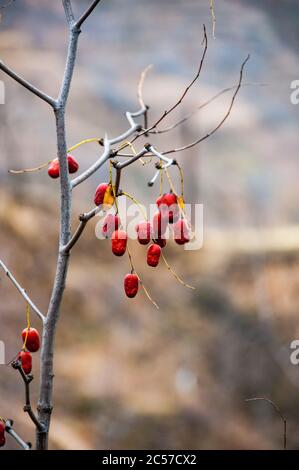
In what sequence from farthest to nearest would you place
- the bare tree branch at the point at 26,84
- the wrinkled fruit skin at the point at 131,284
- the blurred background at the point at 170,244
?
the blurred background at the point at 170,244 → the wrinkled fruit skin at the point at 131,284 → the bare tree branch at the point at 26,84

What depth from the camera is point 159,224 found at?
0.89m

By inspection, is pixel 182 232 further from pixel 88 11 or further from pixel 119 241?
pixel 88 11

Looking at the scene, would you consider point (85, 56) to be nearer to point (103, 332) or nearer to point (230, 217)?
point (230, 217)

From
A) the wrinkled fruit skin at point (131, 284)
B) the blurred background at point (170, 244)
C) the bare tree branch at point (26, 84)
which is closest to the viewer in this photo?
the bare tree branch at point (26, 84)

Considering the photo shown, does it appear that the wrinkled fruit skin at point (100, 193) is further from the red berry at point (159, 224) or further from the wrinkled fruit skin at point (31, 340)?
the wrinkled fruit skin at point (31, 340)

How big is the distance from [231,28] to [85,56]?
933mm

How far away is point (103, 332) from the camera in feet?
10.5

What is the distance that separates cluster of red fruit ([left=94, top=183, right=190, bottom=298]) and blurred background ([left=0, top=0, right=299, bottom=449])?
2077 mm

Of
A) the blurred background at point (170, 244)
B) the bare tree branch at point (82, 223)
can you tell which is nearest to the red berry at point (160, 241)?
the bare tree branch at point (82, 223)

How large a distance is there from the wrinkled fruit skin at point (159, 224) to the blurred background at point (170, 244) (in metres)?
2.12

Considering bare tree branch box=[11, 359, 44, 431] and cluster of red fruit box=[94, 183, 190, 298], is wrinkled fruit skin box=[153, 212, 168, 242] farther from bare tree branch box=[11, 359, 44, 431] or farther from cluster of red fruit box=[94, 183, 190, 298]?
bare tree branch box=[11, 359, 44, 431]

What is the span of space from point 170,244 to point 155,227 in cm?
250

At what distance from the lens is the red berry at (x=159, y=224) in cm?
89

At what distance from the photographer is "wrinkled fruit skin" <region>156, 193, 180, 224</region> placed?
0.87 m
